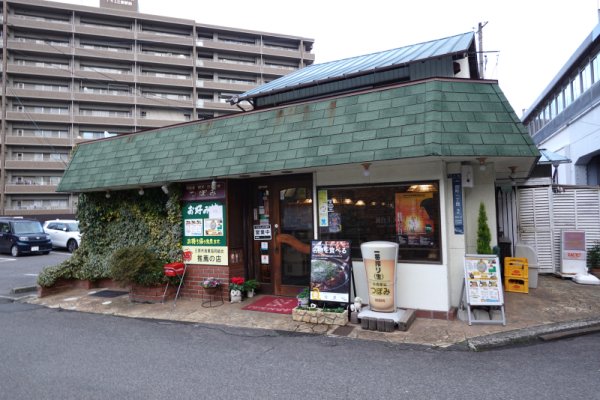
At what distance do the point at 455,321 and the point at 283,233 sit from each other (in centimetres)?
368

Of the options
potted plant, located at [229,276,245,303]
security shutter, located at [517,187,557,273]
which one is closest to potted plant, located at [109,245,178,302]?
potted plant, located at [229,276,245,303]

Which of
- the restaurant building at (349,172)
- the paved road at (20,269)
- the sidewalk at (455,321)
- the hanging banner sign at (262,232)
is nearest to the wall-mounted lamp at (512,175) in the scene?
the restaurant building at (349,172)

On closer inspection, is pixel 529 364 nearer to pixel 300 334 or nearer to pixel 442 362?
pixel 442 362

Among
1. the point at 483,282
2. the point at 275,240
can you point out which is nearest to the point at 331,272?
the point at 275,240

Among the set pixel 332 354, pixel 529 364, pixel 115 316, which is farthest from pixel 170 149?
pixel 529 364

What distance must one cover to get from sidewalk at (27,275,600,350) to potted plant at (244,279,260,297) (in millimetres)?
257

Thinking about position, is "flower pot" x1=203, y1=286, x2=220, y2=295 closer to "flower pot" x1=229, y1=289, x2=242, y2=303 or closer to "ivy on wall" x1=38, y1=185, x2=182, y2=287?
"flower pot" x1=229, y1=289, x2=242, y2=303

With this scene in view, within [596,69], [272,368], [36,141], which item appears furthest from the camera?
[36,141]

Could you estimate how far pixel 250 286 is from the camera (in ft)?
26.0

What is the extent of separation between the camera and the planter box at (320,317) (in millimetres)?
6113

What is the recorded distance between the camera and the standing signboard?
5.90m

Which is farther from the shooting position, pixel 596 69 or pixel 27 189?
pixel 27 189

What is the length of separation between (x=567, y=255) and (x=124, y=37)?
151 ft

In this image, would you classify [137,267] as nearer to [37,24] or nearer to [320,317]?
[320,317]
